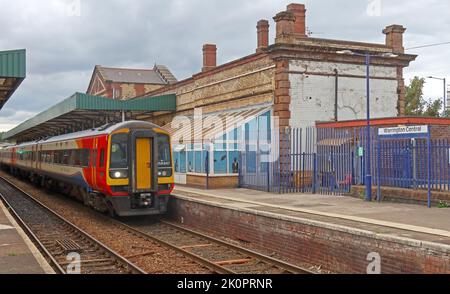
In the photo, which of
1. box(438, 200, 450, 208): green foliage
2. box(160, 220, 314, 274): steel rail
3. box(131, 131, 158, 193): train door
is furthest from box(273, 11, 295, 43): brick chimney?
box(160, 220, 314, 274): steel rail

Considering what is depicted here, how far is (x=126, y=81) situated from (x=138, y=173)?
41.6 meters

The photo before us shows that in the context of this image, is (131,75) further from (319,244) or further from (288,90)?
(319,244)

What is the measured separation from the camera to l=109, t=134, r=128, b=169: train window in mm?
14766

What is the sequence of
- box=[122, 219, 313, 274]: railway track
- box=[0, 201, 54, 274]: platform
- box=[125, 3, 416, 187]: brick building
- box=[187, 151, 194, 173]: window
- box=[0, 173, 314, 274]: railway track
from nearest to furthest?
box=[0, 201, 54, 274]: platform, box=[122, 219, 313, 274]: railway track, box=[0, 173, 314, 274]: railway track, box=[125, 3, 416, 187]: brick building, box=[187, 151, 194, 173]: window

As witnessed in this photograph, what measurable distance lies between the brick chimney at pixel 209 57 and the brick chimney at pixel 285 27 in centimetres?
899

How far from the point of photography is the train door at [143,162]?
584 inches

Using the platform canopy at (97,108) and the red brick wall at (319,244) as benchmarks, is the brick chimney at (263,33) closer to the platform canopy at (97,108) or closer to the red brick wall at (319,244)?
the platform canopy at (97,108)

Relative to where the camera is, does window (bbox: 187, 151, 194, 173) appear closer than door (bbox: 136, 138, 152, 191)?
No

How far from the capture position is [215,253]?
443 inches

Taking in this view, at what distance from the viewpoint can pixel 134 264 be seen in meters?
9.98

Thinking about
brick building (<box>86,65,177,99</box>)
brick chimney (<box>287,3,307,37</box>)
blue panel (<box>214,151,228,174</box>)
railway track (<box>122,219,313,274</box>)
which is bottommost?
railway track (<box>122,219,313,274</box>)

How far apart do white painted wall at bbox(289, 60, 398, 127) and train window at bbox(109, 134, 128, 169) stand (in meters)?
8.25

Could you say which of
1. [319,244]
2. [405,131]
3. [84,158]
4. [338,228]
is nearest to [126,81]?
[84,158]

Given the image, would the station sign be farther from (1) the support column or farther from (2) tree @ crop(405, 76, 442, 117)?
(2) tree @ crop(405, 76, 442, 117)
